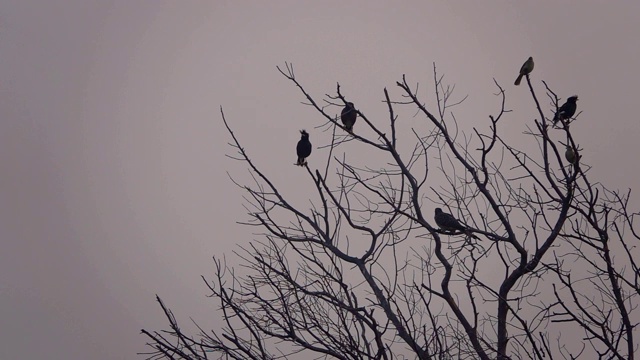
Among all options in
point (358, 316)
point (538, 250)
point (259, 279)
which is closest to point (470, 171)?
point (538, 250)

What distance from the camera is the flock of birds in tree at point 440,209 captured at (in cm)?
440

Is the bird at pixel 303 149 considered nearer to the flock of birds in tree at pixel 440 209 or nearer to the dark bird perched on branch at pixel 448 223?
the flock of birds in tree at pixel 440 209

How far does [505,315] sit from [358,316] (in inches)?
40.0

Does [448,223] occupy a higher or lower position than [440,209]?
lower

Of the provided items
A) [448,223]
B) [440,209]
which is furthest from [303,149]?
[448,223]

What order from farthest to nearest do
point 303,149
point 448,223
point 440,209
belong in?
point 303,149 < point 440,209 < point 448,223

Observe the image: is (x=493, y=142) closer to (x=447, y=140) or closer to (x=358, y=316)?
(x=447, y=140)

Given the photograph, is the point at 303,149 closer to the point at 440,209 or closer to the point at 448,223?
the point at 440,209

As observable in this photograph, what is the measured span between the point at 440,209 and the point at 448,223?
2.86ft

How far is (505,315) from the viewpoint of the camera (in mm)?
4340

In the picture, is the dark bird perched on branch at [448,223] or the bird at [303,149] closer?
Answer: the dark bird perched on branch at [448,223]

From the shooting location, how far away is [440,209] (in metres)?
6.02

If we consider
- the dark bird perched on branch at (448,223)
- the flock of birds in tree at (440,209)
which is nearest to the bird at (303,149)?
the flock of birds in tree at (440,209)

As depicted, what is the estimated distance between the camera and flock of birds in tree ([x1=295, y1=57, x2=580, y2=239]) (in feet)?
14.4
